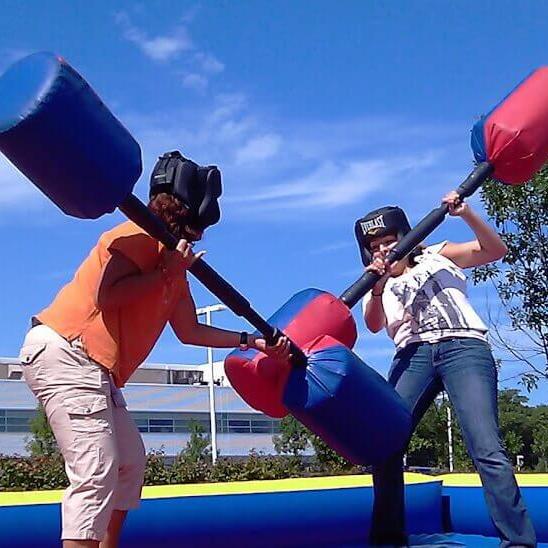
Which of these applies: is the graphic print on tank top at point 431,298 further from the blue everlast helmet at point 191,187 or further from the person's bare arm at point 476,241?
the blue everlast helmet at point 191,187

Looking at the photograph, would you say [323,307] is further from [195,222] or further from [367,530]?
[367,530]

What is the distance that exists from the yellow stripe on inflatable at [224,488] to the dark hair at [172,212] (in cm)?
121

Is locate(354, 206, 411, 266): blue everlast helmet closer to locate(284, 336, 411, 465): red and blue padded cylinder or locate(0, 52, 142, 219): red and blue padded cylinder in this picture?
locate(284, 336, 411, 465): red and blue padded cylinder

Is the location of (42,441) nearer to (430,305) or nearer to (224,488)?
(224,488)

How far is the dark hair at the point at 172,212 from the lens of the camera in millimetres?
2424

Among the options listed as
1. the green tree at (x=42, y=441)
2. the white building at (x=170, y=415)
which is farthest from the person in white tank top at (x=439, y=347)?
the white building at (x=170, y=415)

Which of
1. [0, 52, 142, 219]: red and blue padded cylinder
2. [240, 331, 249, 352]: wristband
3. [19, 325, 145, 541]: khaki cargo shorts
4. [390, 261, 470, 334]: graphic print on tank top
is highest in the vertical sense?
[0, 52, 142, 219]: red and blue padded cylinder

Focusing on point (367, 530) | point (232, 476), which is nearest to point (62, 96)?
point (367, 530)

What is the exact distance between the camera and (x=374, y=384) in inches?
113

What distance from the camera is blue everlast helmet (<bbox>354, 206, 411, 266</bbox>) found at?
330 centimetres

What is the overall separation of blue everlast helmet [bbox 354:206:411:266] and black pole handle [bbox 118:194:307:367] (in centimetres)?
63

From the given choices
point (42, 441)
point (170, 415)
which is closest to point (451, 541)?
point (42, 441)

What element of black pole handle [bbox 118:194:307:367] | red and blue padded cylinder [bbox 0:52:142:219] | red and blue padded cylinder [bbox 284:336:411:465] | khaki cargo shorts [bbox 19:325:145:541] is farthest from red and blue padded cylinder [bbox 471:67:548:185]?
khaki cargo shorts [bbox 19:325:145:541]

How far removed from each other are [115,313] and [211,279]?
320 millimetres
